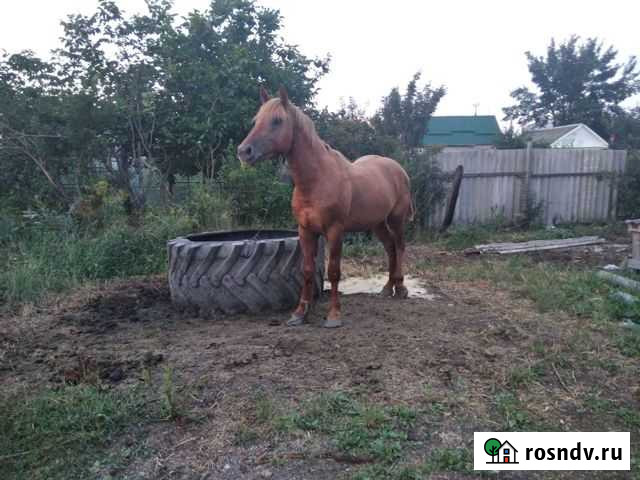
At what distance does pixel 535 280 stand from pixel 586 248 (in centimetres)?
344

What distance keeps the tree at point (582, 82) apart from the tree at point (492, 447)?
109 ft

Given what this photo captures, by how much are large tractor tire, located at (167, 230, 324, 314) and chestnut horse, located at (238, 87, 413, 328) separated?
1.13 ft

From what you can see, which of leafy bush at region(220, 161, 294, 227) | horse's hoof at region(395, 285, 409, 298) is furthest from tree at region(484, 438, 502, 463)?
leafy bush at region(220, 161, 294, 227)

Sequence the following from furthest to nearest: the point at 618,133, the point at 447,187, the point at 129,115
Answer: the point at 618,133 < the point at 447,187 < the point at 129,115

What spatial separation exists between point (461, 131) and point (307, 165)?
98.8 ft

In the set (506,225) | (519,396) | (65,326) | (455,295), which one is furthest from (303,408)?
(506,225)

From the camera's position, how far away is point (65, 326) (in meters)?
4.11

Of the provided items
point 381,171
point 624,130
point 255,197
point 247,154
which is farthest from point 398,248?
point 624,130

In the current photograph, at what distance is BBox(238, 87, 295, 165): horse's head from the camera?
349 centimetres

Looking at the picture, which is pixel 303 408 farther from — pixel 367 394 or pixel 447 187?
pixel 447 187

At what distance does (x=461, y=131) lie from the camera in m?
31.6

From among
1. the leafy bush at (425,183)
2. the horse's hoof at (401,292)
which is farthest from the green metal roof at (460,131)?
the horse's hoof at (401,292)

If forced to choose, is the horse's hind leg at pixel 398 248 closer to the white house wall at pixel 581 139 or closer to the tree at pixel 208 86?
the tree at pixel 208 86

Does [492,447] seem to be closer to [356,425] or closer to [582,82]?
[356,425]
